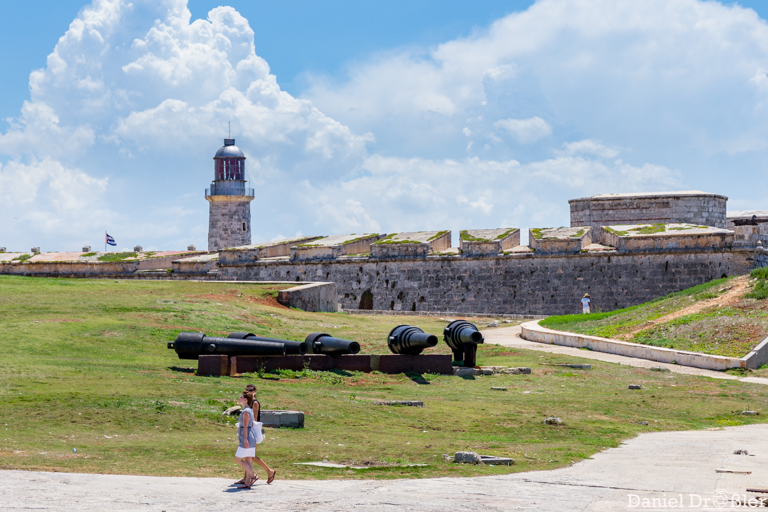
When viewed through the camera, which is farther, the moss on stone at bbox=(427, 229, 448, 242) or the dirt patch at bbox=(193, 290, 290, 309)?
the moss on stone at bbox=(427, 229, 448, 242)

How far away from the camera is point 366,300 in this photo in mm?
35938

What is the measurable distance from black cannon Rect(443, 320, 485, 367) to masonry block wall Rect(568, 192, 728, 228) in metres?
22.6

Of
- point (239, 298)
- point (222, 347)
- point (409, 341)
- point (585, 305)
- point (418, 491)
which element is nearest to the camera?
point (418, 491)

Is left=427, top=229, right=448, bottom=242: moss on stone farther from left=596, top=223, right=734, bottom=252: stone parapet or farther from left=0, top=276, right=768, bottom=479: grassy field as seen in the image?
left=0, top=276, right=768, bottom=479: grassy field

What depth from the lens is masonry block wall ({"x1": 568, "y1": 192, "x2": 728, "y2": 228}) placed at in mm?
37344

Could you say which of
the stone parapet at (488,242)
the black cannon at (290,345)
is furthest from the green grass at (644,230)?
the black cannon at (290,345)

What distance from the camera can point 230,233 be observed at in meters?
55.7

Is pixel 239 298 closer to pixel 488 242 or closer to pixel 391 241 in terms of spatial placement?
pixel 391 241

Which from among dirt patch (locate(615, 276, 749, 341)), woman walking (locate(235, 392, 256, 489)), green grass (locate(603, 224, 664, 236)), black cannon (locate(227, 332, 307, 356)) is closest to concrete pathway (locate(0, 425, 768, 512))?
woman walking (locate(235, 392, 256, 489))

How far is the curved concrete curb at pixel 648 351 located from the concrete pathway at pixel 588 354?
220mm

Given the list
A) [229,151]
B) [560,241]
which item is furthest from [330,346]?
[229,151]

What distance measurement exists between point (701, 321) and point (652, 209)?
56.7ft

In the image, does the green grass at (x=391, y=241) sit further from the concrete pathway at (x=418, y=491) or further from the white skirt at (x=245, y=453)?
the white skirt at (x=245, y=453)

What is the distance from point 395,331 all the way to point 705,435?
7.74 meters
